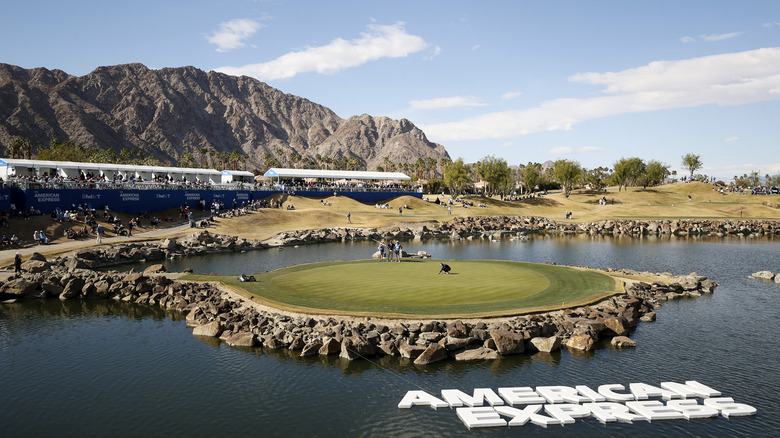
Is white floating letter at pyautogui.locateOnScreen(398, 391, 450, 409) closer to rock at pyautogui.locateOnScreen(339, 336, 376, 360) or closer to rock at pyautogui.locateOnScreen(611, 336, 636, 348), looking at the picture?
rock at pyautogui.locateOnScreen(339, 336, 376, 360)

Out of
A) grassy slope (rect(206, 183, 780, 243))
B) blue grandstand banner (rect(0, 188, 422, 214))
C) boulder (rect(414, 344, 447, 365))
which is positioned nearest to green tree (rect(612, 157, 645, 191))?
grassy slope (rect(206, 183, 780, 243))

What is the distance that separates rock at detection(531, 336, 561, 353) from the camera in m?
28.8

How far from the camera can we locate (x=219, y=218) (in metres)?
86.8

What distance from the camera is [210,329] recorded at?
32.2 metres

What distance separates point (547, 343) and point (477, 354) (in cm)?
452

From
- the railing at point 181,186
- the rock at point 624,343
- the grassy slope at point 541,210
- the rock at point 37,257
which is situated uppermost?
the railing at point 181,186

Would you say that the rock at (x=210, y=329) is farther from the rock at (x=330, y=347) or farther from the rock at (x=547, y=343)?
the rock at (x=547, y=343)

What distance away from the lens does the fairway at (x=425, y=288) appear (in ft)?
110

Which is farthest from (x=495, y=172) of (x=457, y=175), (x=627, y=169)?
(x=627, y=169)

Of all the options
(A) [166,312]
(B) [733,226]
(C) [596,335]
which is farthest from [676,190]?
(A) [166,312]

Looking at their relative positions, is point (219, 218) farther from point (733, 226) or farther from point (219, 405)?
point (733, 226)

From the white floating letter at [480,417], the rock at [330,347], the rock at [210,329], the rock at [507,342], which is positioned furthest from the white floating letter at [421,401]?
the rock at [210,329]

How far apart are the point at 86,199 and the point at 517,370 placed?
248 feet

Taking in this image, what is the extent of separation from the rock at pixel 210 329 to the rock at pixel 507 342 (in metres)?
17.6
